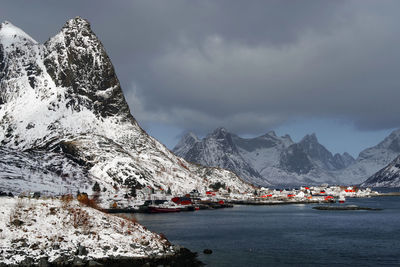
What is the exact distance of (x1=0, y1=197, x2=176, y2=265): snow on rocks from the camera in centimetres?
6275

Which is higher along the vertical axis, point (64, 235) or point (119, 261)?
point (64, 235)

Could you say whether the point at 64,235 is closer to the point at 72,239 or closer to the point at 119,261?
the point at 72,239

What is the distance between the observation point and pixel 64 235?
68.9 m

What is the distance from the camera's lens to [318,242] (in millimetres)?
112875

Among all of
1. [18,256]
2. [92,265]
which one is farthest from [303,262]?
[18,256]

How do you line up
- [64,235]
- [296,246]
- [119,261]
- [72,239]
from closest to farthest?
[119,261]
[72,239]
[64,235]
[296,246]

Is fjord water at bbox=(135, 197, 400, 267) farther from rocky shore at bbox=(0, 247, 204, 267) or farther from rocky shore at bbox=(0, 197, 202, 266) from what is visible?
rocky shore at bbox=(0, 197, 202, 266)

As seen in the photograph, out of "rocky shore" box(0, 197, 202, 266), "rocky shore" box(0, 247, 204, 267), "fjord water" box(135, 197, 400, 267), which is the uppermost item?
"rocky shore" box(0, 197, 202, 266)

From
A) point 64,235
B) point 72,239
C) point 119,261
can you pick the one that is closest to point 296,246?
point 119,261

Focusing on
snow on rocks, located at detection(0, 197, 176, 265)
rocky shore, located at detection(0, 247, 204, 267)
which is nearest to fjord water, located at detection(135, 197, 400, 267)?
rocky shore, located at detection(0, 247, 204, 267)

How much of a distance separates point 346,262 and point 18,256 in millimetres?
59158

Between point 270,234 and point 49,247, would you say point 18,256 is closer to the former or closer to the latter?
point 49,247

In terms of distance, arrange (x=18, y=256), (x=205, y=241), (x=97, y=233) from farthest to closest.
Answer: (x=205, y=241), (x=97, y=233), (x=18, y=256)

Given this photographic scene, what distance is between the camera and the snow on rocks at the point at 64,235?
62.8 meters
